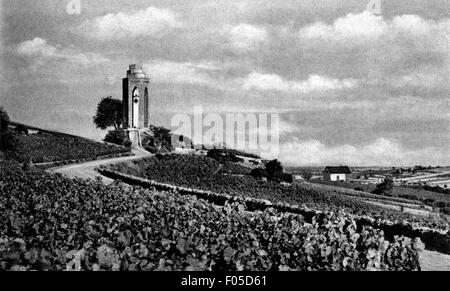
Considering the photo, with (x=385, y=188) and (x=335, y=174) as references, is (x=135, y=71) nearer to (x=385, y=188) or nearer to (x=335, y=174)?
(x=335, y=174)

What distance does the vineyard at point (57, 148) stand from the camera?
42941mm

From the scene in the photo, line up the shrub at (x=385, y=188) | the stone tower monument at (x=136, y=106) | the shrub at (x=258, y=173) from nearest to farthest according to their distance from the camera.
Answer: the shrub at (x=385, y=188)
the shrub at (x=258, y=173)
the stone tower monument at (x=136, y=106)

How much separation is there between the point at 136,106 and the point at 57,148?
54.0 feet

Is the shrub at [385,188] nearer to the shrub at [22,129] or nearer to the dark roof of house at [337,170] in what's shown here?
the dark roof of house at [337,170]

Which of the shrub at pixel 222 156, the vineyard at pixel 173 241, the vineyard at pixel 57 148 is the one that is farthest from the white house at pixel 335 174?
the vineyard at pixel 173 241

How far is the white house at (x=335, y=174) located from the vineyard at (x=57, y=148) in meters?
18.6

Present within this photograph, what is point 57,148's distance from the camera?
49094mm

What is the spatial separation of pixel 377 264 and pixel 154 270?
167 inches

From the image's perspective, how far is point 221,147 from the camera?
6600 cm

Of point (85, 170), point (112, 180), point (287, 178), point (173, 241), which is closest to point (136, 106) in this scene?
point (287, 178)
